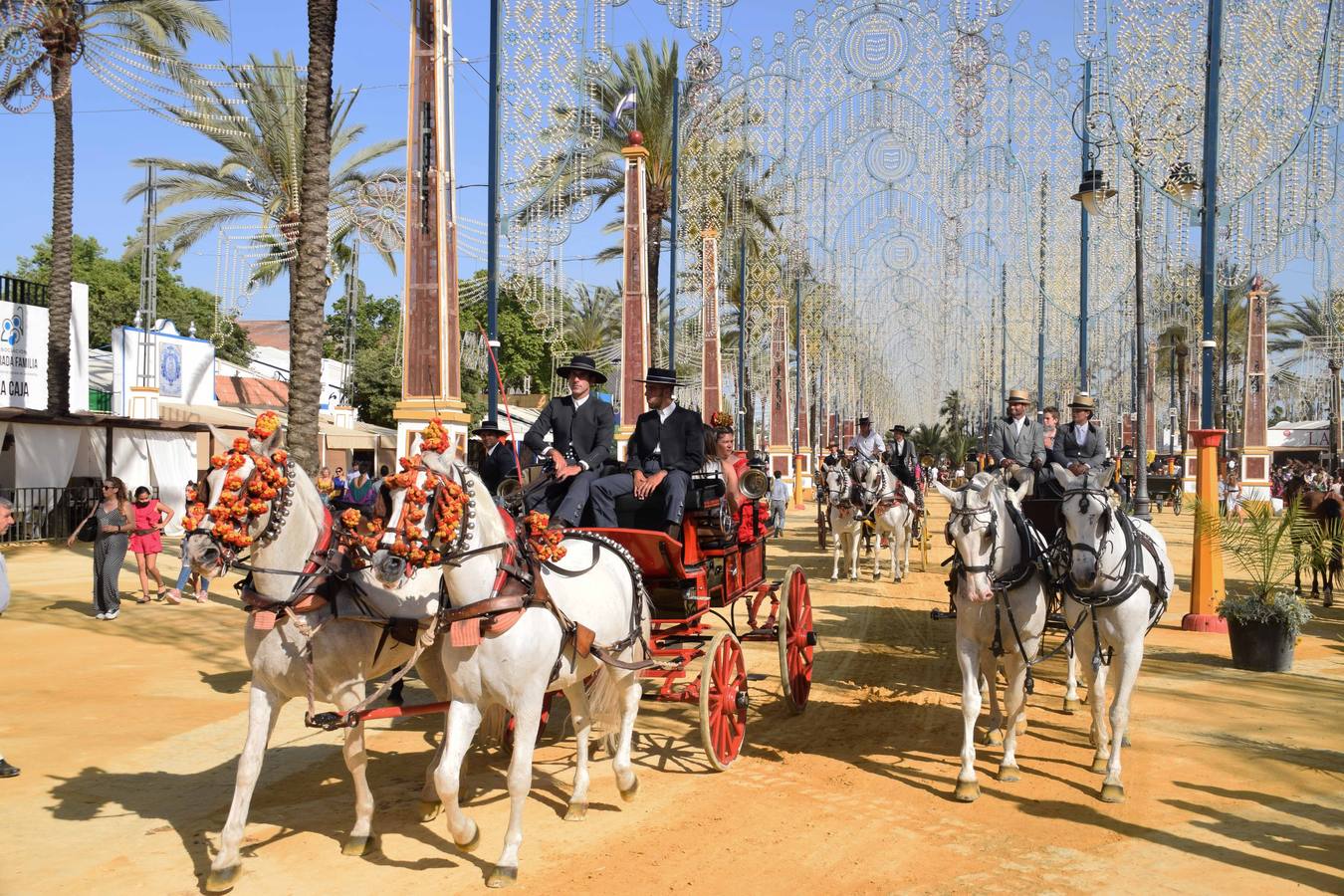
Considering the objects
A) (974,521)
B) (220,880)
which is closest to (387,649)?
(220,880)

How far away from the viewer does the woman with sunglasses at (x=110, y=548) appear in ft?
48.8

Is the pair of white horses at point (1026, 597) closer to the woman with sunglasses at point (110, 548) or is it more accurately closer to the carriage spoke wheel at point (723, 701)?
the carriage spoke wheel at point (723, 701)

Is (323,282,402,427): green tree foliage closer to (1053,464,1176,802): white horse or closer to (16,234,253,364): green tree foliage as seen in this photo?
(16,234,253,364): green tree foliage

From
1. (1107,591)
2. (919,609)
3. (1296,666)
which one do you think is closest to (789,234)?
(919,609)

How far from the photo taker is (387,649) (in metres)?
6.75

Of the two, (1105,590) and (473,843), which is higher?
(1105,590)

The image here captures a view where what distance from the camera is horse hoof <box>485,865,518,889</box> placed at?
5891 mm

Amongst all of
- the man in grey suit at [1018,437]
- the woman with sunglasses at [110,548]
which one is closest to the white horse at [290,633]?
the man in grey suit at [1018,437]

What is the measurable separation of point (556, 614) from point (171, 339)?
29.3 meters

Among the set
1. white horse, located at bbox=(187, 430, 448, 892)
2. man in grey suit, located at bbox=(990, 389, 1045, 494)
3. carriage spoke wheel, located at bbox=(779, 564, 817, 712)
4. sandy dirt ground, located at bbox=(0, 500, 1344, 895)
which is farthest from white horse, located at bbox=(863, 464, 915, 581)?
white horse, located at bbox=(187, 430, 448, 892)

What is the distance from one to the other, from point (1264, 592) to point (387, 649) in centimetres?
1013

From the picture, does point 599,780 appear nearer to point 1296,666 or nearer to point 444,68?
point 1296,666

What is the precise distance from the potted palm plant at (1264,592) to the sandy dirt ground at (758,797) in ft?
1.42

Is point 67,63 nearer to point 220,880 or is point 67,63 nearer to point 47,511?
point 47,511
